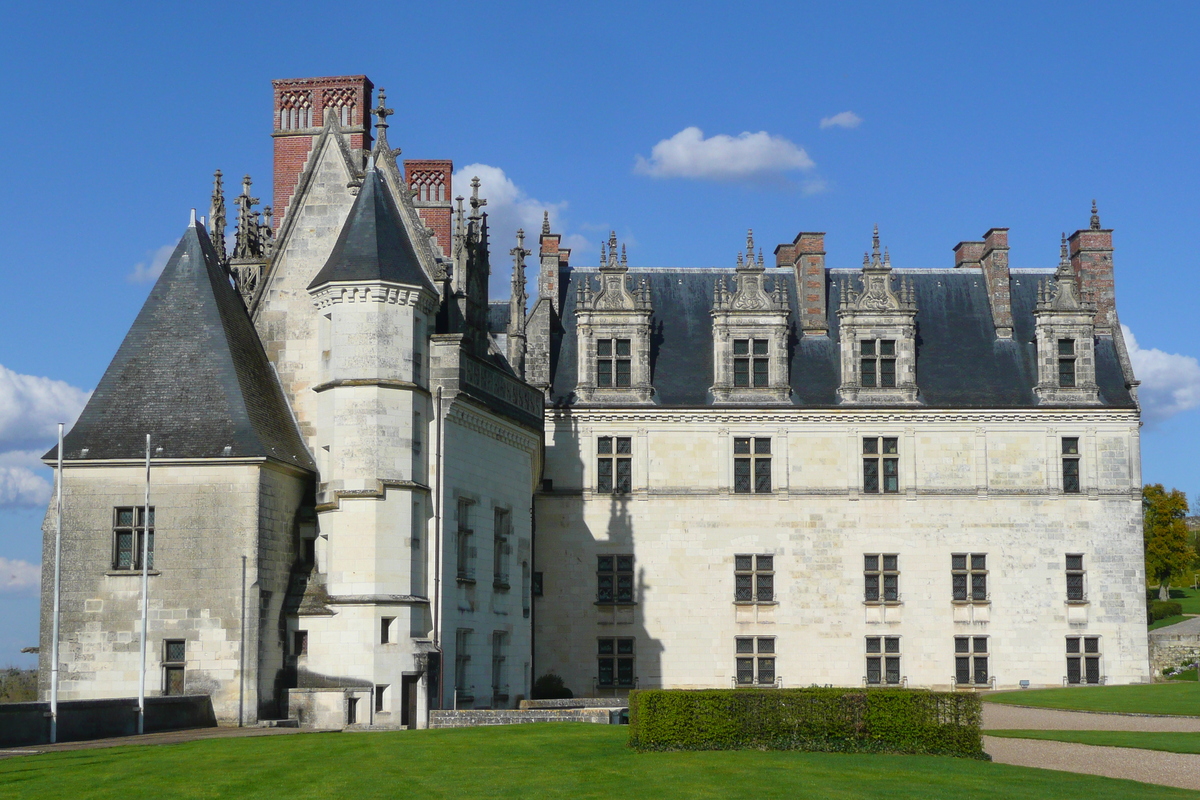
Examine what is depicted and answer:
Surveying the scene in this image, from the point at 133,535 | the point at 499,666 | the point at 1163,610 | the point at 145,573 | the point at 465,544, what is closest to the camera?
the point at 145,573

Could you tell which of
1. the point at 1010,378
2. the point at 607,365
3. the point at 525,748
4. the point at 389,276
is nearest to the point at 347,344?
the point at 389,276

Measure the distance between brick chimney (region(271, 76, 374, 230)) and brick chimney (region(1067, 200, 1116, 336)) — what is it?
20871 mm

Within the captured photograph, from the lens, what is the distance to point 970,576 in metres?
36.9

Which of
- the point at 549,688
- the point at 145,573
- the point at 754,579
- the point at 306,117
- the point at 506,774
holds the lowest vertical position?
the point at 549,688

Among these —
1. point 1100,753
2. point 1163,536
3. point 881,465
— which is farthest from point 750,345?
point 1163,536

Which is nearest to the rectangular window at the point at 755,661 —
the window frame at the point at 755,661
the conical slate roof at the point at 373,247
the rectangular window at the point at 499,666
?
the window frame at the point at 755,661

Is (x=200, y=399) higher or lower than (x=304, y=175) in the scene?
lower

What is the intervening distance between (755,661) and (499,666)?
31.8 ft

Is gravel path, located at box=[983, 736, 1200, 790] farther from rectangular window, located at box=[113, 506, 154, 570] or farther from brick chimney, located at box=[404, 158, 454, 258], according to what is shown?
brick chimney, located at box=[404, 158, 454, 258]

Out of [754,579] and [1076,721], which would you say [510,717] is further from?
[754,579]

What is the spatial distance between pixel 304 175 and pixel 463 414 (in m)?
5.70

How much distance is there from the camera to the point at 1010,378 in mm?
38094

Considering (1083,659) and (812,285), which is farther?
(812,285)

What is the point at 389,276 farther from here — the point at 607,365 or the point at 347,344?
the point at 607,365
